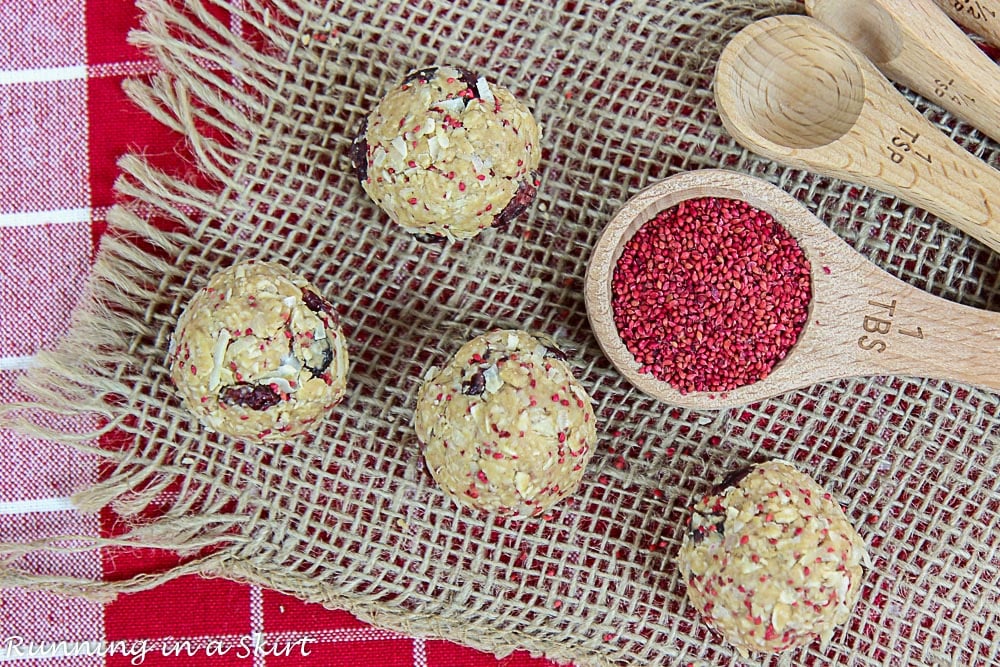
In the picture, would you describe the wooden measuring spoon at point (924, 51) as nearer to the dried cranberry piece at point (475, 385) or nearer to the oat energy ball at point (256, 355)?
the dried cranberry piece at point (475, 385)

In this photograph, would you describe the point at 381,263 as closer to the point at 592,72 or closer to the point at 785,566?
the point at 592,72

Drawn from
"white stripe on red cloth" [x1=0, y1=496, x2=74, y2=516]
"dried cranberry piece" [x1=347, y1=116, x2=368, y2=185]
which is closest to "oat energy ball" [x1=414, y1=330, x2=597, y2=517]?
"dried cranberry piece" [x1=347, y1=116, x2=368, y2=185]

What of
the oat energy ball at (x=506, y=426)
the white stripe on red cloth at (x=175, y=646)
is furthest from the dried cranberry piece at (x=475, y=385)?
the white stripe on red cloth at (x=175, y=646)

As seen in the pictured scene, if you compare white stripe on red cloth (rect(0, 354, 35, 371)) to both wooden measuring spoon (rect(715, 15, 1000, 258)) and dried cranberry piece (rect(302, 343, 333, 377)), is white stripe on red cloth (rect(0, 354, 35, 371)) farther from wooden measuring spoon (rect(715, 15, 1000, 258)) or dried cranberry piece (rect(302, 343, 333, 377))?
wooden measuring spoon (rect(715, 15, 1000, 258))

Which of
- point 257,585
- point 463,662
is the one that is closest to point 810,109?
point 463,662

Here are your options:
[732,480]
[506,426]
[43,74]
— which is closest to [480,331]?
[506,426]

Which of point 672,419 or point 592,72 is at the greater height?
point 592,72

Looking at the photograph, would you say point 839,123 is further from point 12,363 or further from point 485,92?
point 12,363
